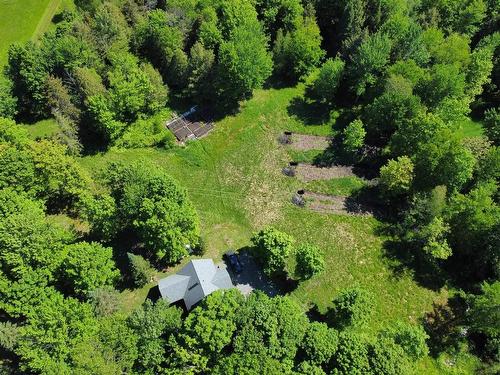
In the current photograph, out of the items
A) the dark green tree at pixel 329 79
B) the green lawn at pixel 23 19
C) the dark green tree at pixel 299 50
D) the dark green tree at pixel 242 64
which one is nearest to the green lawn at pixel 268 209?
the dark green tree at pixel 242 64

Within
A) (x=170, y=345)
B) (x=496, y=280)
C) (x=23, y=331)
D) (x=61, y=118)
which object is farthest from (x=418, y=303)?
(x=61, y=118)

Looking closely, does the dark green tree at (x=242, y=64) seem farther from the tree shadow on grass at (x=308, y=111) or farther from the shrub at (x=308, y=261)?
the shrub at (x=308, y=261)

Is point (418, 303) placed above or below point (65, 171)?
below

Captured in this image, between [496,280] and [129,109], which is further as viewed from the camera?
[129,109]

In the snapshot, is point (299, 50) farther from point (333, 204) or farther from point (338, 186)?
point (333, 204)

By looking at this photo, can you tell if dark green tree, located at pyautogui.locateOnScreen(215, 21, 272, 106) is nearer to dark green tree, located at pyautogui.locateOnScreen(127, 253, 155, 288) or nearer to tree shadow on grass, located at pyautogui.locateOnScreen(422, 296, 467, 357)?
dark green tree, located at pyautogui.locateOnScreen(127, 253, 155, 288)

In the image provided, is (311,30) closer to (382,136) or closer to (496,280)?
(382,136)

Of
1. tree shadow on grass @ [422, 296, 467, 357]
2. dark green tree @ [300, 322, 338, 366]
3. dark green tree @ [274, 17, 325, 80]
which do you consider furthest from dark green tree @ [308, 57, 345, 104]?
dark green tree @ [300, 322, 338, 366]

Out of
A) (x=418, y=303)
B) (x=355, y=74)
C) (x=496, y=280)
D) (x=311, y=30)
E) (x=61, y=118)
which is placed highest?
(x=311, y=30)
